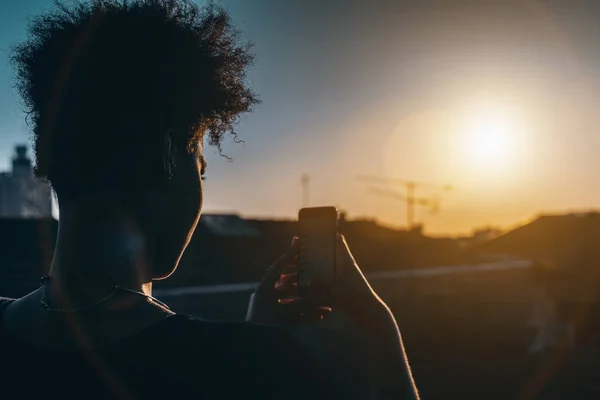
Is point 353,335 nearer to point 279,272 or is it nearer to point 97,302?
point 279,272

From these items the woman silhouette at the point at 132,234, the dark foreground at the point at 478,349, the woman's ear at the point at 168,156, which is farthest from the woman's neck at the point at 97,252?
the dark foreground at the point at 478,349

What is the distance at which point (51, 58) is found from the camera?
4.76 feet

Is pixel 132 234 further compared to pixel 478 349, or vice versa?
pixel 478 349

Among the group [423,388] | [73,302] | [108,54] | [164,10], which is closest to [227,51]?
[164,10]

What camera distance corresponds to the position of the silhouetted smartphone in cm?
146

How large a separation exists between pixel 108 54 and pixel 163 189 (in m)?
0.28

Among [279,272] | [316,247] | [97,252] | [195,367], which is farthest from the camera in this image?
[316,247]

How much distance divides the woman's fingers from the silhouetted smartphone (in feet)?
0.06

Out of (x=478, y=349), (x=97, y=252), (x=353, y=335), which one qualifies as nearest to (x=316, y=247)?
(x=353, y=335)

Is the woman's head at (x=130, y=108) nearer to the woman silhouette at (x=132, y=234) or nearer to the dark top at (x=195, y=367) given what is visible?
the woman silhouette at (x=132, y=234)

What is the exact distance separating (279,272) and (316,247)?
0.50 ft

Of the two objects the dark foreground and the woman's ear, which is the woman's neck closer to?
the woman's ear

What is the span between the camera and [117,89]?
4.44 feet

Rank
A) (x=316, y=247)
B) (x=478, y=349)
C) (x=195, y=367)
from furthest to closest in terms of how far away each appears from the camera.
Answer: (x=478, y=349) → (x=316, y=247) → (x=195, y=367)
